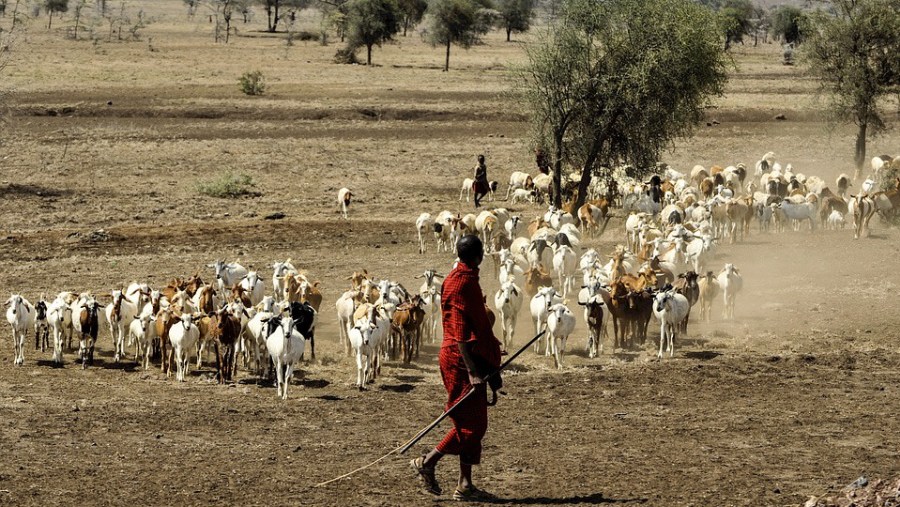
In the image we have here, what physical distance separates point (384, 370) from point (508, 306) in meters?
2.69

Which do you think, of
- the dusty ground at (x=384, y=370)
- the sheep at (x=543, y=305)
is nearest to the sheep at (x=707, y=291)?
the dusty ground at (x=384, y=370)

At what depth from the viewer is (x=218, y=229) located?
2828 centimetres

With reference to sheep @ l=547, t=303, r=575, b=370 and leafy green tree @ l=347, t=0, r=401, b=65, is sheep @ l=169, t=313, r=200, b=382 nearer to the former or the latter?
sheep @ l=547, t=303, r=575, b=370

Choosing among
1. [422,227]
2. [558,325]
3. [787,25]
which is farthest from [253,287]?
[787,25]

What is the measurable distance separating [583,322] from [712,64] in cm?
1282

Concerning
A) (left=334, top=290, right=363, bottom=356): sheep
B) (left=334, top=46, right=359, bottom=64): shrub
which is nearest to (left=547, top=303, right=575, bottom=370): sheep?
(left=334, top=290, right=363, bottom=356): sheep

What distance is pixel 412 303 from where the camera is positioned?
18.4 meters

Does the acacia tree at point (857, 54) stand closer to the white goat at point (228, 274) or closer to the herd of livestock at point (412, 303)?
the herd of livestock at point (412, 303)

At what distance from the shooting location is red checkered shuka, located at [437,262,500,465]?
33.9 feet

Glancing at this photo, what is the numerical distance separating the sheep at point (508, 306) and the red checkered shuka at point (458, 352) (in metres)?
8.65

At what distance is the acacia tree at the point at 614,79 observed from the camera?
95.9 feet

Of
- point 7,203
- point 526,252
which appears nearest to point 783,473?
point 526,252

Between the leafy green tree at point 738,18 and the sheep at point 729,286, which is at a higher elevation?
the leafy green tree at point 738,18

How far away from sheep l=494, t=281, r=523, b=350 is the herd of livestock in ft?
0.07
